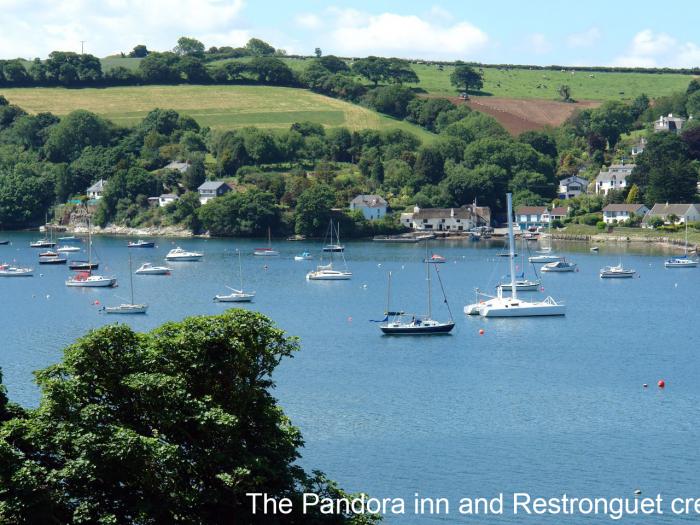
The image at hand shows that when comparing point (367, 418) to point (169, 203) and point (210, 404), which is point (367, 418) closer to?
point (210, 404)

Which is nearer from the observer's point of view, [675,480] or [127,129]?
[675,480]

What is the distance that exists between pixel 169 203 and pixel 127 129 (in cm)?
2641

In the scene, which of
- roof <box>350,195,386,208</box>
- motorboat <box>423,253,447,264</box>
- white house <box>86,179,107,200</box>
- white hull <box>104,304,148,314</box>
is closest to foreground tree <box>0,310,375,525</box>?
white hull <box>104,304,148,314</box>

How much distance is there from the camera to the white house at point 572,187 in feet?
473

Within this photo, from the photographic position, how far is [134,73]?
182 m

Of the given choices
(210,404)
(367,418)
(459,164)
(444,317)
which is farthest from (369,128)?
(210,404)

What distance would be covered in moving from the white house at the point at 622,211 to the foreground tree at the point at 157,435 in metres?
108

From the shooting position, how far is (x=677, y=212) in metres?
126

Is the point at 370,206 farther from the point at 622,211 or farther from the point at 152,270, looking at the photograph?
the point at 152,270

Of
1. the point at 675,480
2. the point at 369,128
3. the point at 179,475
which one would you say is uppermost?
the point at 369,128

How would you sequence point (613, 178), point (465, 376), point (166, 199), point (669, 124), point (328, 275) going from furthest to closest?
point (669, 124) < point (166, 199) < point (613, 178) < point (328, 275) < point (465, 376)

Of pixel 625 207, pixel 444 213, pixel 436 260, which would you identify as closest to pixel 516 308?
pixel 436 260

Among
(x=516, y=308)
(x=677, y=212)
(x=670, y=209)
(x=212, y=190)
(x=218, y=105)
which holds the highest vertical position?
(x=218, y=105)

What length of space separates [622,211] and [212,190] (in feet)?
150
